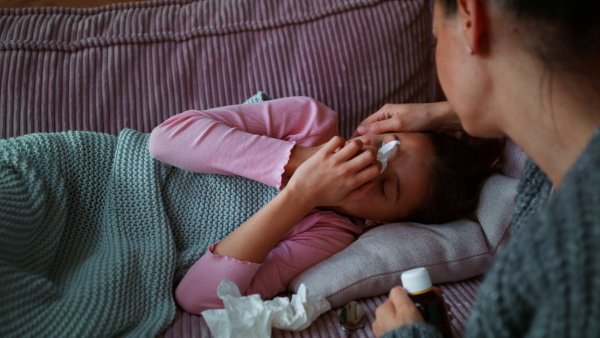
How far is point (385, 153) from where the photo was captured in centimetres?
122

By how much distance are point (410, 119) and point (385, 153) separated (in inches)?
7.2

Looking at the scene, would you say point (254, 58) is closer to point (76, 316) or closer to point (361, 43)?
point (361, 43)

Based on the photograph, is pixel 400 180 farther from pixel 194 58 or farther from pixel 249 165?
pixel 194 58

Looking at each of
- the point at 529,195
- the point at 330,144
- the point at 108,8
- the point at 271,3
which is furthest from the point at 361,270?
the point at 108,8

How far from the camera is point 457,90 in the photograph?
780 mm

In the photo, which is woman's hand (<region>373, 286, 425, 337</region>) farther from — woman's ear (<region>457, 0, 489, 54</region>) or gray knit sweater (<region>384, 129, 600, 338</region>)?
woman's ear (<region>457, 0, 489, 54</region>)

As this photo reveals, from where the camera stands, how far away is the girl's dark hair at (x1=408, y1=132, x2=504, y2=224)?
1290 mm

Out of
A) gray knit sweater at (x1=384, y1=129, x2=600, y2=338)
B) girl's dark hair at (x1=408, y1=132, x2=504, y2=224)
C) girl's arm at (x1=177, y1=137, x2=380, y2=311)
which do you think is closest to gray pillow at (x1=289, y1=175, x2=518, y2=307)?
girl's dark hair at (x1=408, y1=132, x2=504, y2=224)

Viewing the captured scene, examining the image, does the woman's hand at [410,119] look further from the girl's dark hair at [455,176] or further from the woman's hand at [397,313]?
the woman's hand at [397,313]

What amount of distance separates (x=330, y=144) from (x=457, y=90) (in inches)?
17.0

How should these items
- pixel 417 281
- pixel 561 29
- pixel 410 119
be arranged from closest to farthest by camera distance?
pixel 561 29 < pixel 417 281 < pixel 410 119

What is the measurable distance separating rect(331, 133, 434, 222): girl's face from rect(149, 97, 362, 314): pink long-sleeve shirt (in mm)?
107

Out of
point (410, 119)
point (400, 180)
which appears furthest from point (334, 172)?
point (410, 119)

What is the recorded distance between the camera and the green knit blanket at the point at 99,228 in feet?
3.21
